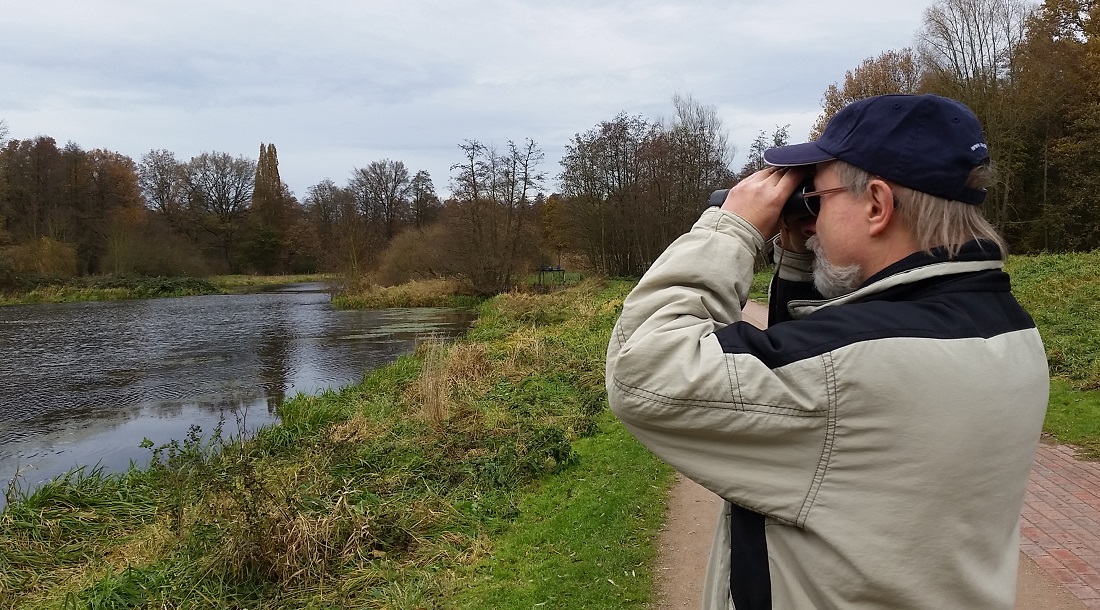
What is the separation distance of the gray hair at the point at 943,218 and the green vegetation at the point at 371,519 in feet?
10.9

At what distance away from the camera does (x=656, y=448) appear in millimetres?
1194

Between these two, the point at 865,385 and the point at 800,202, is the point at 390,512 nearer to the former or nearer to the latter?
the point at 800,202

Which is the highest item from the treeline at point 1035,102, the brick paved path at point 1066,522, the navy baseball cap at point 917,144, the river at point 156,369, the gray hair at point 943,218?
the treeline at point 1035,102

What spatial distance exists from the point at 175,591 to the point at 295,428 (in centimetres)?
471

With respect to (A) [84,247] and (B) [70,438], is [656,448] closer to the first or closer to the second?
(B) [70,438]

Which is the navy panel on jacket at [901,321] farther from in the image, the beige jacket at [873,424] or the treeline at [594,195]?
the treeline at [594,195]

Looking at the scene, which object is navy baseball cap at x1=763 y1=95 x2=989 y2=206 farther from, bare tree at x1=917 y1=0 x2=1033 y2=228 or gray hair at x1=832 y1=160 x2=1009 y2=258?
bare tree at x1=917 y1=0 x2=1033 y2=228

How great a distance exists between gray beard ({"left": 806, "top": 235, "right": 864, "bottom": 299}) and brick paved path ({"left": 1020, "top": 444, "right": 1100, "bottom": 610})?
343 centimetres

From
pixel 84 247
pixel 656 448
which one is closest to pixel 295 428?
pixel 656 448

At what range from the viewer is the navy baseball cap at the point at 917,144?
1105 mm

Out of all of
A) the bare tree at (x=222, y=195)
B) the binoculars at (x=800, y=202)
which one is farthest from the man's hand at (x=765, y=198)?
the bare tree at (x=222, y=195)

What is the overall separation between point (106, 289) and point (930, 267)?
45583 millimetres

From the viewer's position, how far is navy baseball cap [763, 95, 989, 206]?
1.11m

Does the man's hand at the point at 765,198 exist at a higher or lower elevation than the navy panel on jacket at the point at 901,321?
higher
